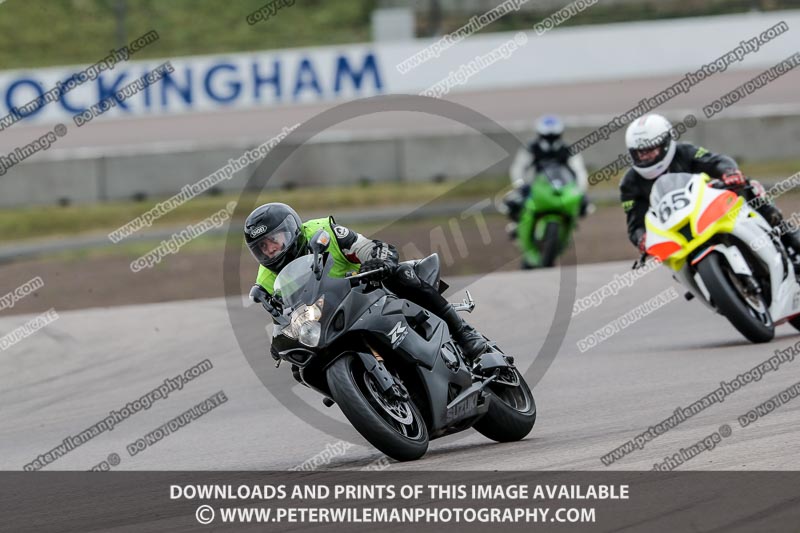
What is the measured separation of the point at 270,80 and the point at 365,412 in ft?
62.3

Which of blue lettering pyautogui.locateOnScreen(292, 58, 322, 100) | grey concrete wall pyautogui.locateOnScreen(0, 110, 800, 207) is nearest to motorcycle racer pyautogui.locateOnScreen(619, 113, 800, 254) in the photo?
grey concrete wall pyautogui.locateOnScreen(0, 110, 800, 207)

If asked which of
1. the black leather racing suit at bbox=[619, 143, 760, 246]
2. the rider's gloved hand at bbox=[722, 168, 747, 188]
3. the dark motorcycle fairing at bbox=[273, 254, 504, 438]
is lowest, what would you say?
the dark motorcycle fairing at bbox=[273, 254, 504, 438]

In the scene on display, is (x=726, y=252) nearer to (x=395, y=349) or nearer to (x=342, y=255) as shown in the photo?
(x=342, y=255)

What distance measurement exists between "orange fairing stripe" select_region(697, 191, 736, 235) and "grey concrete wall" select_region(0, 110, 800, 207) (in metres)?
12.4

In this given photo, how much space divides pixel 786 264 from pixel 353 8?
65.3ft

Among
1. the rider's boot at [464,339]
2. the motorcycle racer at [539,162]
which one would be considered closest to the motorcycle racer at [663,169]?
the rider's boot at [464,339]

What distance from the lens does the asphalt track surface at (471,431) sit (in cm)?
670

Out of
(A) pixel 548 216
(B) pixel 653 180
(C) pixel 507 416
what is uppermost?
(A) pixel 548 216

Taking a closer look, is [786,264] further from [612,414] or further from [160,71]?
[160,71]

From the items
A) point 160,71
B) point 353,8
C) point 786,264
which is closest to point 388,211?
point 160,71

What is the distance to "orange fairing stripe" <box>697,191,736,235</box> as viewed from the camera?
9.59m

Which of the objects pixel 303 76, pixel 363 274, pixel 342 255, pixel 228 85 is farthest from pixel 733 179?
pixel 228 85

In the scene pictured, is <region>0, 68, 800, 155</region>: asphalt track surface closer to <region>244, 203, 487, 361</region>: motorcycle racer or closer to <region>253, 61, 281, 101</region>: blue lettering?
<region>253, 61, 281, 101</region>: blue lettering

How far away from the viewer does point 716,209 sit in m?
9.63
